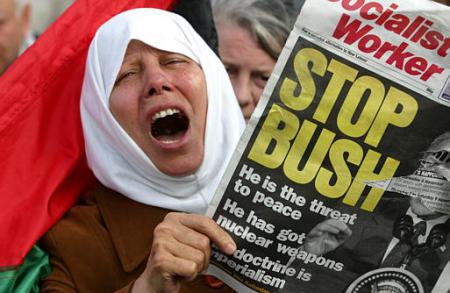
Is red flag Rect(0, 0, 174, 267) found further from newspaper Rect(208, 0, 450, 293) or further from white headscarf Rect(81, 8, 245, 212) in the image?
newspaper Rect(208, 0, 450, 293)

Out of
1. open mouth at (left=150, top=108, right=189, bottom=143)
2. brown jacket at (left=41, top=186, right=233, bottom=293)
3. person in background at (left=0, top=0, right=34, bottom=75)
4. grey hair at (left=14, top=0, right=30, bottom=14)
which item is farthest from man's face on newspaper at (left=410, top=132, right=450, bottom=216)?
grey hair at (left=14, top=0, right=30, bottom=14)

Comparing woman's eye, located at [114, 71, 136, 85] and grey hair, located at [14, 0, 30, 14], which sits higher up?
woman's eye, located at [114, 71, 136, 85]

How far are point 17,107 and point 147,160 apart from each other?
405 mm

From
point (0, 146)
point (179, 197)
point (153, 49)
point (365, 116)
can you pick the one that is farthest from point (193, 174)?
point (365, 116)

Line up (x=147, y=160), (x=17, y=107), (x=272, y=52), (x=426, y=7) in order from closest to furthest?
(x=426, y=7), (x=147, y=160), (x=17, y=107), (x=272, y=52)

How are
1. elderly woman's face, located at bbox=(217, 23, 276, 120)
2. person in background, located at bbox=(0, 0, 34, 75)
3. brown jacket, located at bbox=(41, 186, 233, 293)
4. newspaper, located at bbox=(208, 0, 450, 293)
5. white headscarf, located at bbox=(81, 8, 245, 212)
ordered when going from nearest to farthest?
newspaper, located at bbox=(208, 0, 450, 293) → brown jacket, located at bbox=(41, 186, 233, 293) → white headscarf, located at bbox=(81, 8, 245, 212) → person in background, located at bbox=(0, 0, 34, 75) → elderly woman's face, located at bbox=(217, 23, 276, 120)

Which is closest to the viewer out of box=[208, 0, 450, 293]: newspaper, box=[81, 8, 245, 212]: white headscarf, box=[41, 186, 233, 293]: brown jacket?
box=[208, 0, 450, 293]: newspaper

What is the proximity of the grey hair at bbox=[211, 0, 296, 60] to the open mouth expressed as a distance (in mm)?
621

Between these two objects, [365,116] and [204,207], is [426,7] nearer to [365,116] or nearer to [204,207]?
[365,116]

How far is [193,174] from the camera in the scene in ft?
7.43

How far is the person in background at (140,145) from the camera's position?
2189 mm

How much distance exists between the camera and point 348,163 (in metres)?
1.74

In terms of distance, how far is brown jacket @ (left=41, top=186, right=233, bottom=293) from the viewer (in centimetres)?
216

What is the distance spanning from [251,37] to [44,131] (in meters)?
0.72
